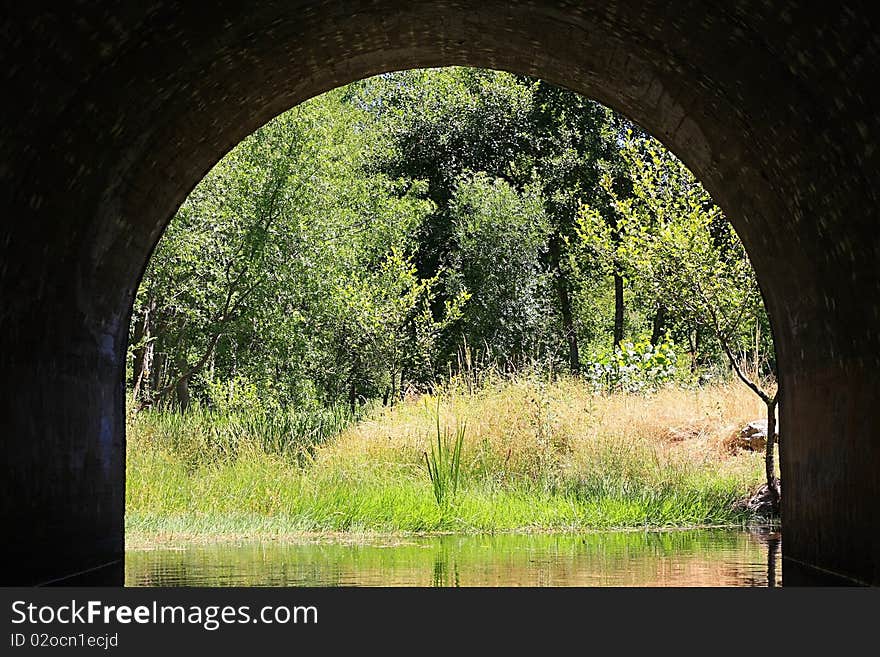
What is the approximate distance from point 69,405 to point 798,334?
15.0 feet

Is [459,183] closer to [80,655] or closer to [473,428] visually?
[473,428]

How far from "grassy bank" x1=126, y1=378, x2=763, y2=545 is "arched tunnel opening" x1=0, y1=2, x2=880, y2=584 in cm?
407

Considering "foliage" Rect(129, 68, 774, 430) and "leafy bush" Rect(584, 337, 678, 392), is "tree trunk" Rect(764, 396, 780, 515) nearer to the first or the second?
"foliage" Rect(129, 68, 774, 430)

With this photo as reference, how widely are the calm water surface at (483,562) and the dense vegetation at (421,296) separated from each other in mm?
1862

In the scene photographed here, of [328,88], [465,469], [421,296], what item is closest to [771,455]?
[465,469]

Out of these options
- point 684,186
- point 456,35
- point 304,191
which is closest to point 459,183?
point 304,191

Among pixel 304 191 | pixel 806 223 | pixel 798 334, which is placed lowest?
pixel 798 334

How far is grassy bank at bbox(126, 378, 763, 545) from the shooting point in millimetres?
12508

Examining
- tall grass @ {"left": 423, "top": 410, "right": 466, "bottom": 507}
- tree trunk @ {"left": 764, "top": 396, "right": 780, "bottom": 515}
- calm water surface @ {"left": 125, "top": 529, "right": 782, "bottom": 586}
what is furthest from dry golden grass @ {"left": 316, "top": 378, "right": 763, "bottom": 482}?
calm water surface @ {"left": 125, "top": 529, "right": 782, "bottom": 586}

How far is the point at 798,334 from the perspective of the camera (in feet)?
25.5

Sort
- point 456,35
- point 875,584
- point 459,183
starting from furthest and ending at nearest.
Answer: point 459,183, point 456,35, point 875,584

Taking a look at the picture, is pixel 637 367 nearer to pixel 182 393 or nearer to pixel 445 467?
pixel 445 467

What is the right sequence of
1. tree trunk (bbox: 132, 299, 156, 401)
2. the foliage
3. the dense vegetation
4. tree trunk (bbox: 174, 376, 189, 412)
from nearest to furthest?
1. the dense vegetation
2. the foliage
3. tree trunk (bbox: 132, 299, 156, 401)
4. tree trunk (bbox: 174, 376, 189, 412)

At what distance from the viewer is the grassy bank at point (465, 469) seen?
41.0 ft
